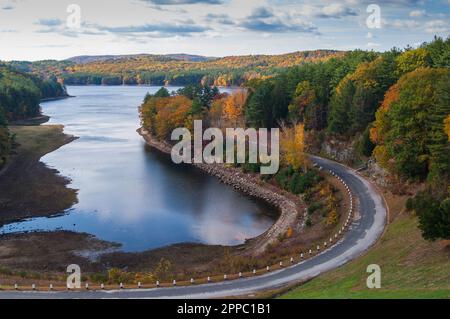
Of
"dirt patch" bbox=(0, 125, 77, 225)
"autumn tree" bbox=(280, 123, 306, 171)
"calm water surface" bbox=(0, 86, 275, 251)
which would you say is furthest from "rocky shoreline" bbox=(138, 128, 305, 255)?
"dirt patch" bbox=(0, 125, 77, 225)

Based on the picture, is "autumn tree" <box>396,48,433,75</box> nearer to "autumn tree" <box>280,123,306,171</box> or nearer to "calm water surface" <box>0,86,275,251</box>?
"autumn tree" <box>280,123,306,171</box>

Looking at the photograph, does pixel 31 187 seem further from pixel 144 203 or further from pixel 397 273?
pixel 397 273

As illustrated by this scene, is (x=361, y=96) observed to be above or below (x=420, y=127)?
above

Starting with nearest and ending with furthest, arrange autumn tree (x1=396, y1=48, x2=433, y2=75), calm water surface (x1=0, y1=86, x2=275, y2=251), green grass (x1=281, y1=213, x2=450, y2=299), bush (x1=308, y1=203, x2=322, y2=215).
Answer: green grass (x1=281, y1=213, x2=450, y2=299)
calm water surface (x1=0, y1=86, x2=275, y2=251)
bush (x1=308, y1=203, x2=322, y2=215)
autumn tree (x1=396, y1=48, x2=433, y2=75)

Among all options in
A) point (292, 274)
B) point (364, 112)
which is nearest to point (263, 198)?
point (364, 112)
